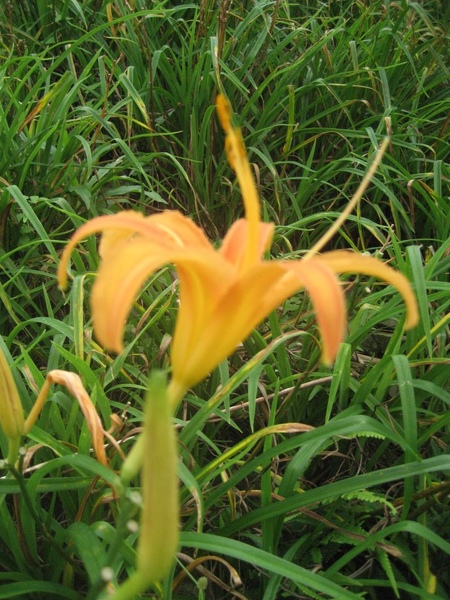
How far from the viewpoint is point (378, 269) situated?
21.4 inches

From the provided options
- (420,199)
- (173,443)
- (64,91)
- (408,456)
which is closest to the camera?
(173,443)

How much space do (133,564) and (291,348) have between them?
2.52 ft

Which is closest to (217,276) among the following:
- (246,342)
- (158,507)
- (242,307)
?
(242,307)

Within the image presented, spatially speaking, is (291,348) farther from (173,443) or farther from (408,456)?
(173,443)

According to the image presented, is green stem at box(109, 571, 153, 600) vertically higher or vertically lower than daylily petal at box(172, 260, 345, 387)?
lower

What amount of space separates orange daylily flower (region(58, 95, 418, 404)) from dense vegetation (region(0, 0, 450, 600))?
16 cm

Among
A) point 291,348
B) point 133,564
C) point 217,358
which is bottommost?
point 291,348

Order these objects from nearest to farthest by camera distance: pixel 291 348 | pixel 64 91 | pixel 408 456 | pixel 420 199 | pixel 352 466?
pixel 408 456
pixel 352 466
pixel 291 348
pixel 64 91
pixel 420 199

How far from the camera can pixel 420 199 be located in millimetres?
2201

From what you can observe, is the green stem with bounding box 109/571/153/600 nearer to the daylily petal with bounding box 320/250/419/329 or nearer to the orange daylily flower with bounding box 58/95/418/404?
the orange daylily flower with bounding box 58/95/418/404

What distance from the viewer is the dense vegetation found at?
1073 mm

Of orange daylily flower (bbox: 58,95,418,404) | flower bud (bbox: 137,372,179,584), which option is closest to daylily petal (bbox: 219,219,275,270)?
orange daylily flower (bbox: 58,95,418,404)

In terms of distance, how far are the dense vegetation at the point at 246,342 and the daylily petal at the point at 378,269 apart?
0.94 ft

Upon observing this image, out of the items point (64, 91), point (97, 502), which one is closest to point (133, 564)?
point (97, 502)
